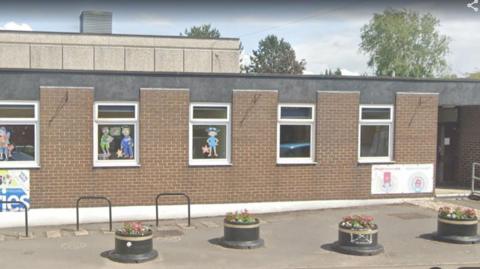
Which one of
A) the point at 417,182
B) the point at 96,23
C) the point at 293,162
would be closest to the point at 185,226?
the point at 293,162

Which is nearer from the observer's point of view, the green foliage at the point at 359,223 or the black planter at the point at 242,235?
the green foliage at the point at 359,223

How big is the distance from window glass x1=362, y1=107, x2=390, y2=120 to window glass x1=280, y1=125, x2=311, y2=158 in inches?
62.9

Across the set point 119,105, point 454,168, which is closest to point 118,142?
point 119,105

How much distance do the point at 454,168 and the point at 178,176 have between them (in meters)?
9.56

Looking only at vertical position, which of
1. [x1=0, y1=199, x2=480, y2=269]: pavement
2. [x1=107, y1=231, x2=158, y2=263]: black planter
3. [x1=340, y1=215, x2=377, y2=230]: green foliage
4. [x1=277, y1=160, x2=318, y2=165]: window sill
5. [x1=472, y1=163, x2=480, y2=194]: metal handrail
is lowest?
[x1=0, y1=199, x2=480, y2=269]: pavement

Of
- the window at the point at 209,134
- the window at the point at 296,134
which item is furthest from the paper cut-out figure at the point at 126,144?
the window at the point at 296,134

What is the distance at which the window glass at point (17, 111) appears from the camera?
1236 centimetres

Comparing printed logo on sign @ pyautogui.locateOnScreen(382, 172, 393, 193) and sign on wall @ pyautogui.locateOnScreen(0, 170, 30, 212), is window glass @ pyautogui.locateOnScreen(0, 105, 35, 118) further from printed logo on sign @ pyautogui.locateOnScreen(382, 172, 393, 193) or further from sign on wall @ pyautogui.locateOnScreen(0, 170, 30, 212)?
printed logo on sign @ pyautogui.locateOnScreen(382, 172, 393, 193)

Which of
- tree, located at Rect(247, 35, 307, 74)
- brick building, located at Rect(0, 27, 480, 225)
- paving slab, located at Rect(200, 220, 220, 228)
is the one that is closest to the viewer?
paving slab, located at Rect(200, 220, 220, 228)

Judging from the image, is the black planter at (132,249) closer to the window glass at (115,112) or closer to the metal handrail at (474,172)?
the window glass at (115,112)

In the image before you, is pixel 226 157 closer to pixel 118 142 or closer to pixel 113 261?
pixel 118 142

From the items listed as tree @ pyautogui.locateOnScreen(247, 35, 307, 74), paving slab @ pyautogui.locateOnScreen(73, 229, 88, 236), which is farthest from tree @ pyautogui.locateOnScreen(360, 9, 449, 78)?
paving slab @ pyautogui.locateOnScreen(73, 229, 88, 236)

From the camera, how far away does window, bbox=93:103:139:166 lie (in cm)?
1290

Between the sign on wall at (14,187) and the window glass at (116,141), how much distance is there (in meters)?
1.71
